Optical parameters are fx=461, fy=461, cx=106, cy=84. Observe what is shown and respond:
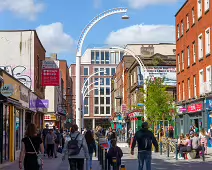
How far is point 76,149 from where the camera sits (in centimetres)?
1191

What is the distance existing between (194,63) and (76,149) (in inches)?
1111

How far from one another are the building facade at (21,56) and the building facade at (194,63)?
12.8 meters

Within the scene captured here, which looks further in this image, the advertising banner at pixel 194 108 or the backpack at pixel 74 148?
the advertising banner at pixel 194 108

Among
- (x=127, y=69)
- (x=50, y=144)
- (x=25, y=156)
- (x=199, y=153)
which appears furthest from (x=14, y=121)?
(x=127, y=69)

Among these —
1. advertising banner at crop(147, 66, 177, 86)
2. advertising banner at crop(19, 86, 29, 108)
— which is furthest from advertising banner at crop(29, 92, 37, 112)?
advertising banner at crop(147, 66, 177, 86)

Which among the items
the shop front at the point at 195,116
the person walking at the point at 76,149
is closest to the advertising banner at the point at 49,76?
the shop front at the point at 195,116

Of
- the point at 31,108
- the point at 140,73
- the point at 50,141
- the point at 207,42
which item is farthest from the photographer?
the point at 140,73

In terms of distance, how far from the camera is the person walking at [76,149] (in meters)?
11.9

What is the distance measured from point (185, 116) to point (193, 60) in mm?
5894

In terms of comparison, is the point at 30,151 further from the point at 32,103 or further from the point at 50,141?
the point at 32,103

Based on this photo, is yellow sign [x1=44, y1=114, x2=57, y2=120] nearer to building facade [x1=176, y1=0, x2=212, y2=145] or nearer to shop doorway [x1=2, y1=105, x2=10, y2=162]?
building facade [x1=176, y1=0, x2=212, y2=145]

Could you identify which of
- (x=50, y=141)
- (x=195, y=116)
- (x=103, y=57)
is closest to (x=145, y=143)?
(x=50, y=141)

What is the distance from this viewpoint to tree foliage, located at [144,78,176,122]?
36875mm

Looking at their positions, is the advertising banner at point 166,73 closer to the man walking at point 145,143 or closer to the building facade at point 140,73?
the building facade at point 140,73
